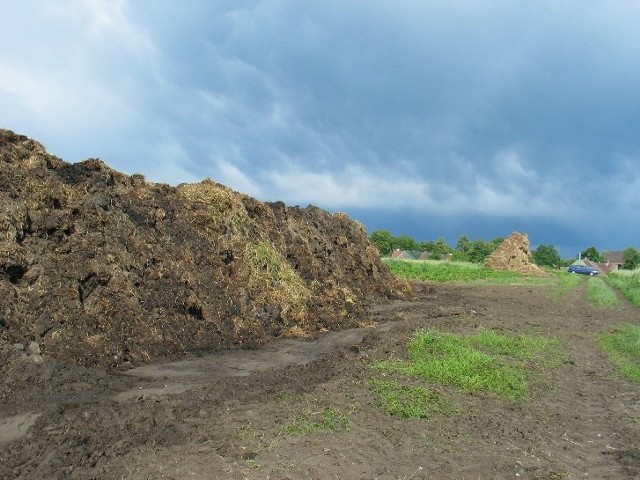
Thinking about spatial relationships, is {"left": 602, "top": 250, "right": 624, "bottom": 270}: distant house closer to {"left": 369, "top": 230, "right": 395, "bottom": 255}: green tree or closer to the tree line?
the tree line

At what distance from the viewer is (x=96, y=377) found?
24.2 feet

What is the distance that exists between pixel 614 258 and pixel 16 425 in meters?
135

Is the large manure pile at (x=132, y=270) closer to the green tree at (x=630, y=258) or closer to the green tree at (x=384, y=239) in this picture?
the green tree at (x=384, y=239)

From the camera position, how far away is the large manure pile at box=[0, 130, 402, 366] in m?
8.35

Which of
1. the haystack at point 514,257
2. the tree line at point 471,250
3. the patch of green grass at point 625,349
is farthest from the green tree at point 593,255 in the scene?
the patch of green grass at point 625,349

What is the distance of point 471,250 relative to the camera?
94.8m

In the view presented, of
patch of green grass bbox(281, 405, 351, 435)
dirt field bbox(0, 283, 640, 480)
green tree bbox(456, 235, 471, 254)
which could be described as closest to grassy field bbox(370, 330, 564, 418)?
dirt field bbox(0, 283, 640, 480)

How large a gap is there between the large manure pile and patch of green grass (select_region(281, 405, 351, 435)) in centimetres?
358

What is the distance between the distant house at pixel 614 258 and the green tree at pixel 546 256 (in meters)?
17.1

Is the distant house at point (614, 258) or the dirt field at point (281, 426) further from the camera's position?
the distant house at point (614, 258)

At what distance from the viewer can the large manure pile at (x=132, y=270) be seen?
27.4 ft

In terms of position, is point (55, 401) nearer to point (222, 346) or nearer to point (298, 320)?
point (222, 346)

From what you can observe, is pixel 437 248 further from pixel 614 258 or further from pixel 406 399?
pixel 406 399

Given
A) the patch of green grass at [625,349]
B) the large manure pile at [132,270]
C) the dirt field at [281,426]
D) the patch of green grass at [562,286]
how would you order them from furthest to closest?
1. the patch of green grass at [562,286]
2. the patch of green grass at [625,349]
3. the large manure pile at [132,270]
4. the dirt field at [281,426]
